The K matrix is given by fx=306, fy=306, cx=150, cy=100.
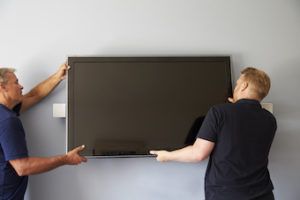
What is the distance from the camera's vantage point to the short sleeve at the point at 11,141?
1724 mm

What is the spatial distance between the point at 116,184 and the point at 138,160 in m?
0.23

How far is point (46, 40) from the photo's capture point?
221 cm

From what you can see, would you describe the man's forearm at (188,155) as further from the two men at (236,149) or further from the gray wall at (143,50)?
the gray wall at (143,50)

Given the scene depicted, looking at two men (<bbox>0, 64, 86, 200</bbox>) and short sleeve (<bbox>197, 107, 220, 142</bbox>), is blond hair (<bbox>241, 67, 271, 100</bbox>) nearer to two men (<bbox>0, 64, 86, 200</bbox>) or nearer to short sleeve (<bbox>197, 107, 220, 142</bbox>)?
short sleeve (<bbox>197, 107, 220, 142</bbox>)

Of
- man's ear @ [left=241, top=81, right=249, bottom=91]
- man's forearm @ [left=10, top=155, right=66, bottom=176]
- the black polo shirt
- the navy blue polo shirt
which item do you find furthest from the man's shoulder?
man's ear @ [left=241, top=81, right=249, bottom=91]

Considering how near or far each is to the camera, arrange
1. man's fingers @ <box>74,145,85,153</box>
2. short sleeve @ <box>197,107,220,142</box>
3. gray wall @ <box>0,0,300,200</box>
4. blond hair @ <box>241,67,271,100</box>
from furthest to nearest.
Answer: gray wall @ <box>0,0,300,200</box> → man's fingers @ <box>74,145,85,153</box> → blond hair @ <box>241,67,271,100</box> → short sleeve @ <box>197,107,220,142</box>

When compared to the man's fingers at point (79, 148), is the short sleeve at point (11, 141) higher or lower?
higher

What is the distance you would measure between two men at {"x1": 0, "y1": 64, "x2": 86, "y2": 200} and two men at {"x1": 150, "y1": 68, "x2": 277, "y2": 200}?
84cm

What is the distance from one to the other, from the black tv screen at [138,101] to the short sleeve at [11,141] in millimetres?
363

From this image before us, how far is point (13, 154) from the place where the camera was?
1.73 metres

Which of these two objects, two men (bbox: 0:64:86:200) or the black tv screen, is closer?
two men (bbox: 0:64:86:200)

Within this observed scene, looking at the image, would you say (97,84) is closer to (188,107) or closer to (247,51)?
(188,107)

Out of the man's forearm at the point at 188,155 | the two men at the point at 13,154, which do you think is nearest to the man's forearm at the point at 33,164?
the two men at the point at 13,154

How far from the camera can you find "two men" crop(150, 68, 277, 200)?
1661 mm
